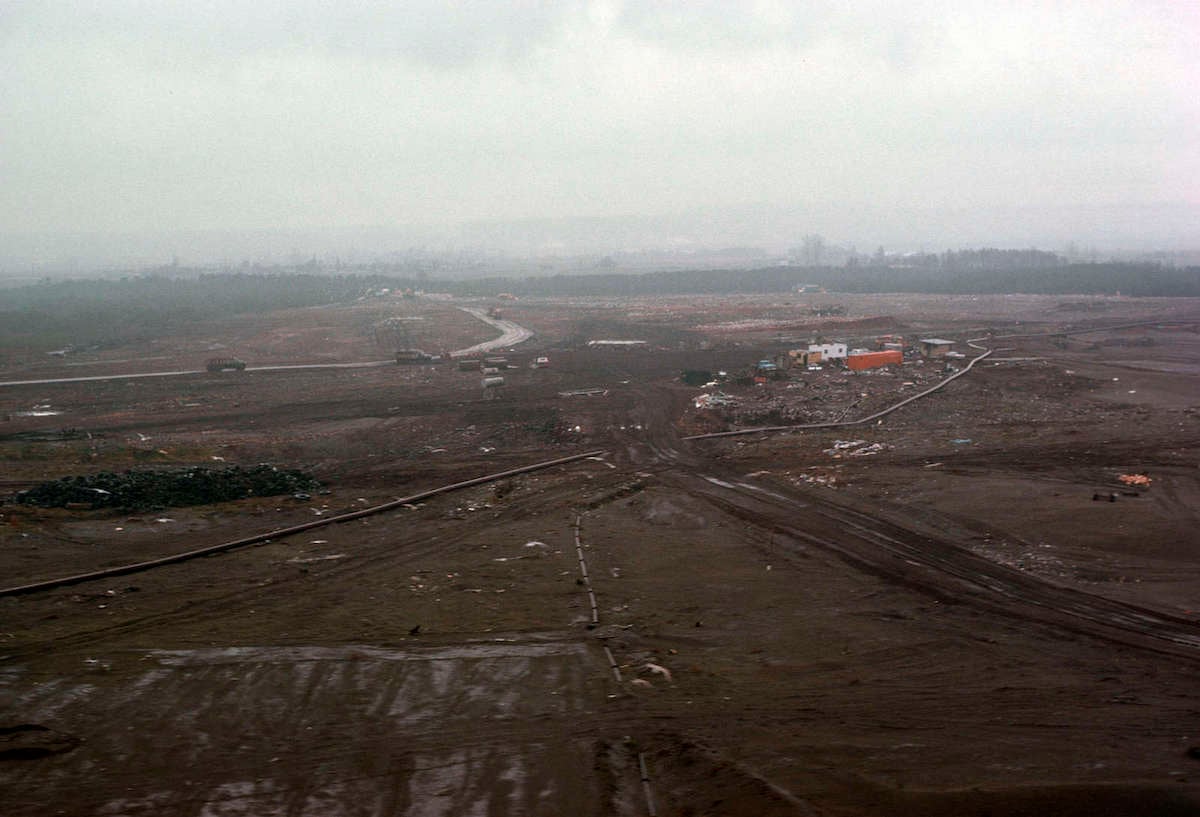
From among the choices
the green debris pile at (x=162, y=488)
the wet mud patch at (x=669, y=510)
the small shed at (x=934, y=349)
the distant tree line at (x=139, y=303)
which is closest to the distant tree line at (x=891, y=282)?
the distant tree line at (x=139, y=303)

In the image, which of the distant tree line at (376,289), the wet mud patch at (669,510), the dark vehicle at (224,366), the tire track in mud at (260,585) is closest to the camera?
the tire track in mud at (260,585)

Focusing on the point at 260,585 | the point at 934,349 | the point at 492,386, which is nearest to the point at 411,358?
the point at 492,386

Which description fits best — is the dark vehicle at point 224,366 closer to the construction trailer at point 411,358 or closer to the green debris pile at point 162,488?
the construction trailer at point 411,358

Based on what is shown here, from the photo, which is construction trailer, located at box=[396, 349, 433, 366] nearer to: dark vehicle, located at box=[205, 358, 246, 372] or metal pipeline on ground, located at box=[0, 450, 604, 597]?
dark vehicle, located at box=[205, 358, 246, 372]

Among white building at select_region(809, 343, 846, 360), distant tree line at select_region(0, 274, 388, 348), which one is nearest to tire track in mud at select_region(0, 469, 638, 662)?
white building at select_region(809, 343, 846, 360)

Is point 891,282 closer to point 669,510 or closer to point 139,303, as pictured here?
point 139,303

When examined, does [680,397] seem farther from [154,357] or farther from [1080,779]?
[154,357]
